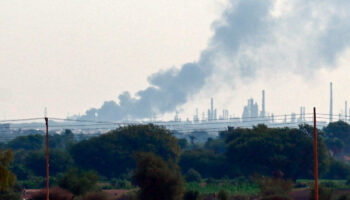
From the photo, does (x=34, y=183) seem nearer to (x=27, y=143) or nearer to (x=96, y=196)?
(x=96, y=196)

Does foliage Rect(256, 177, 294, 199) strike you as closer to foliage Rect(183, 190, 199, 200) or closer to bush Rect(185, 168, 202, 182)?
foliage Rect(183, 190, 199, 200)

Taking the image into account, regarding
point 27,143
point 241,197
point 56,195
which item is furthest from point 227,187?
point 27,143

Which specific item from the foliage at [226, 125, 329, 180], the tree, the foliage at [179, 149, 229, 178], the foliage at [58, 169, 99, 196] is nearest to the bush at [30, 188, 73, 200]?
the foliage at [58, 169, 99, 196]

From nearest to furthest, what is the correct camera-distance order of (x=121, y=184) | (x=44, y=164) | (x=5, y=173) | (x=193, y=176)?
(x=5, y=173)
(x=121, y=184)
(x=193, y=176)
(x=44, y=164)

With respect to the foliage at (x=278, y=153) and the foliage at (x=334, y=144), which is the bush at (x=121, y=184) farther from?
the foliage at (x=334, y=144)

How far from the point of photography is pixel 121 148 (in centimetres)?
10275

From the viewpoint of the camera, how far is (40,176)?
99.2m

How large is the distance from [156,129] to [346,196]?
5314 cm

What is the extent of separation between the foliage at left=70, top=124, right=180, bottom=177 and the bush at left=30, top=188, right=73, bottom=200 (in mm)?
38370

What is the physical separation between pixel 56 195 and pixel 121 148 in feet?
142

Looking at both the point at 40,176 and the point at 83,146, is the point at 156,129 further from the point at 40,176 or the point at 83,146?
the point at 40,176

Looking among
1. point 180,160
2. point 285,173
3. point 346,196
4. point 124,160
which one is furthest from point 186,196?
point 180,160

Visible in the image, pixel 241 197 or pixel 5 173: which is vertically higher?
pixel 5 173

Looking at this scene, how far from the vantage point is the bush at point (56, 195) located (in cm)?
5809
